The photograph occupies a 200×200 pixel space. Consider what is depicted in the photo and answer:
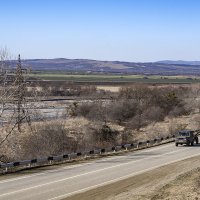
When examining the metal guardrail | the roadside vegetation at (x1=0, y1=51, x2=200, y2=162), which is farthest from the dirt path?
the roadside vegetation at (x1=0, y1=51, x2=200, y2=162)

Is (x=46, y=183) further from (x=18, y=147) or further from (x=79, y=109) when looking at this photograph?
(x=79, y=109)

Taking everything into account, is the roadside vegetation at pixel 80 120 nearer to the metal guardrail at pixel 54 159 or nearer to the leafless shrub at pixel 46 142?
the leafless shrub at pixel 46 142

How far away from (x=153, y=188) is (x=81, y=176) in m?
5.32

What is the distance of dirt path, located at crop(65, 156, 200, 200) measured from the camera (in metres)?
19.7

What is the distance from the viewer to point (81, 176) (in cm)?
2608

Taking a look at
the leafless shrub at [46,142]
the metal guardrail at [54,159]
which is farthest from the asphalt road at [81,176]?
the leafless shrub at [46,142]

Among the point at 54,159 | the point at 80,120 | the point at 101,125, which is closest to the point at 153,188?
the point at 54,159

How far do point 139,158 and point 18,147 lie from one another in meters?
9.71

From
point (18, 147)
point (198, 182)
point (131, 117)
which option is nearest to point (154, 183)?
point (198, 182)

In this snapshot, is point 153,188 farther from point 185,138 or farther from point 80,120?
point 80,120

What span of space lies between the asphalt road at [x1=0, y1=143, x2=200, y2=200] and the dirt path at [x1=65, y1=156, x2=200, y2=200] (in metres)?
0.81

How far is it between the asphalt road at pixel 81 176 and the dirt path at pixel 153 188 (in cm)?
81

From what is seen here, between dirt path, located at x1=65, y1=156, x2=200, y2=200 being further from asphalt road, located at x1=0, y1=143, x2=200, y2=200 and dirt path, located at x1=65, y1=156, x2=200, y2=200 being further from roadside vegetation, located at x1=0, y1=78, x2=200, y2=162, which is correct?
roadside vegetation, located at x1=0, y1=78, x2=200, y2=162

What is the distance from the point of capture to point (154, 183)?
→ 79.1 ft
